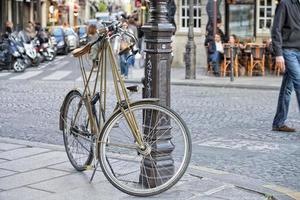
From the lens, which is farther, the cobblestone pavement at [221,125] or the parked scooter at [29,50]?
the parked scooter at [29,50]

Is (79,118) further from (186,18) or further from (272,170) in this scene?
(186,18)

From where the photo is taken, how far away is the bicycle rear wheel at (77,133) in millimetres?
5852

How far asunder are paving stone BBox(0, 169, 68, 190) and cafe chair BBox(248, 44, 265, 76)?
13.6 m

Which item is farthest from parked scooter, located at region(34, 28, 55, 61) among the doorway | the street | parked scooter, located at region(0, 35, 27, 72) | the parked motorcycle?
the street

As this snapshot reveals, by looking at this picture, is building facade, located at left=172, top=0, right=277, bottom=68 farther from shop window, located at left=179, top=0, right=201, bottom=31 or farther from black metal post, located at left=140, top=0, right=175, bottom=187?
black metal post, located at left=140, top=0, right=175, bottom=187

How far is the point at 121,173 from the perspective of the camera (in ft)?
19.0

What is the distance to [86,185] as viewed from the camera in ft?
17.9

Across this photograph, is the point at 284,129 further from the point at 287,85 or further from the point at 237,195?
the point at 237,195

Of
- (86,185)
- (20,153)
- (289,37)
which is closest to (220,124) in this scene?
(289,37)

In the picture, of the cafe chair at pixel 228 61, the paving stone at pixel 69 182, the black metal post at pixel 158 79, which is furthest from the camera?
the cafe chair at pixel 228 61

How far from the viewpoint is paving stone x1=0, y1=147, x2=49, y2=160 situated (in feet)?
22.1

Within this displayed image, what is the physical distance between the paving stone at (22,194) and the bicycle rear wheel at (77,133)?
2.39 feet

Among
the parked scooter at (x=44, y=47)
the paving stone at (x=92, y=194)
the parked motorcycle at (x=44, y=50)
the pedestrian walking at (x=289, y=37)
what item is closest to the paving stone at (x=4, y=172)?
the paving stone at (x=92, y=194)

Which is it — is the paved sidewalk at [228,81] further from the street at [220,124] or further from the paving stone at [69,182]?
the paving stone at [69,182]
